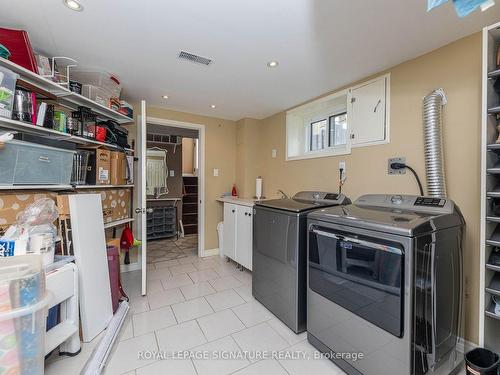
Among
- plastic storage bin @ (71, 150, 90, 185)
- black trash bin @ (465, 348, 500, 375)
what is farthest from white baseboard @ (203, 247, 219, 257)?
black trash bin @ (465, 348, 500, 375)

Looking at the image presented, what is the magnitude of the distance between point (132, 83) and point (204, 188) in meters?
1.80

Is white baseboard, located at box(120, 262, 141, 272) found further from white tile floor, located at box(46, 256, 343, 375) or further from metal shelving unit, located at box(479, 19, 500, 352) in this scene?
metal shelving unit, located at box(479, 19, 500, 352)

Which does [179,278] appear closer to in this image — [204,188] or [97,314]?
[97,314]

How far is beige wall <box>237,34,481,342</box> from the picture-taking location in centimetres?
164

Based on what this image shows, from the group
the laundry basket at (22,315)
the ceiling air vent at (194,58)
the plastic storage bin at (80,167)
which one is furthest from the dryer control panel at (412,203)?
the plastic storage bin at (80,167)

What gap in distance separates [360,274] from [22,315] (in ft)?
5.85

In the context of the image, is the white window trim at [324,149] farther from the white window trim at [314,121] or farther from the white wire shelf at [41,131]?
the white wire shelf at [41,131]

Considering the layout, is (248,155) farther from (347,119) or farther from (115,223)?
(115,223)

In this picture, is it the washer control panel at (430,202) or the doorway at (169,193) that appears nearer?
the washer control panel at (430,202)

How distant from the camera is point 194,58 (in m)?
2.01

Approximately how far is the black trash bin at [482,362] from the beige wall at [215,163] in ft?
10.5

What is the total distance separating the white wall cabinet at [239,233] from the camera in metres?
2.98

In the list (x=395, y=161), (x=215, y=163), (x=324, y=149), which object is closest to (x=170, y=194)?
(x=215, y=163)

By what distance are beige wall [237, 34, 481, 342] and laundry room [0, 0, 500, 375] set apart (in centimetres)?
1
